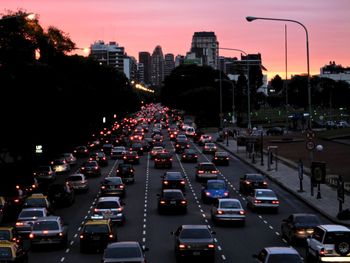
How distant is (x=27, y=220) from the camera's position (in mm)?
33656

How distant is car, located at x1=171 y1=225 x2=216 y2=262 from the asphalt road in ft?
4.00

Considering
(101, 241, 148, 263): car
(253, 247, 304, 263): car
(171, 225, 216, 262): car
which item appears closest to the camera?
(253, 247, 304, 263): car

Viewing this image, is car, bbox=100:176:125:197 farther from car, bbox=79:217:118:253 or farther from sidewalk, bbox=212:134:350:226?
car, bbox=79:217:118:253

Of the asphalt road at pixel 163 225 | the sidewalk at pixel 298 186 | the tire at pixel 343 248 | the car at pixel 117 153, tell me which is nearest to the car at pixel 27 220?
the asphalt road at pixel 163 225

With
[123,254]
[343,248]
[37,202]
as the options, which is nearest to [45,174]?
[37,202]

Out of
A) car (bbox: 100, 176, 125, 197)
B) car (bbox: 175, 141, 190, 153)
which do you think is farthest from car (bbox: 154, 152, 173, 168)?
car (bbox: 100, 176, 125, 197)

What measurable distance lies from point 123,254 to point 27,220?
12705 mm

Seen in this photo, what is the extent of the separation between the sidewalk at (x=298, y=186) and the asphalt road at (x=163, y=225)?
0.64 metres

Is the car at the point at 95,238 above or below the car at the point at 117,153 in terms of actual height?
below

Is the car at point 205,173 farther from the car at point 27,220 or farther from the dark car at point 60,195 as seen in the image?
the car at point 27,220

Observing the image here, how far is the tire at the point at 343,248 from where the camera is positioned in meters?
23.3

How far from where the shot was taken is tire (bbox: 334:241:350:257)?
23.3 meters

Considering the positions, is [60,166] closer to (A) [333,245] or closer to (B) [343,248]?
(A) [333,245]

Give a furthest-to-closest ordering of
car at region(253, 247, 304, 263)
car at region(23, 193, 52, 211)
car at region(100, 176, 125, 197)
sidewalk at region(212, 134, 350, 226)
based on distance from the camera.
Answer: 1. car at region(100, 176, 125, 197)
2. sidewalk at region(212, 134, 350, 226)
3. car at region(23, 193, 52, 211)
4. car at region(253, 247, 304, 263)
